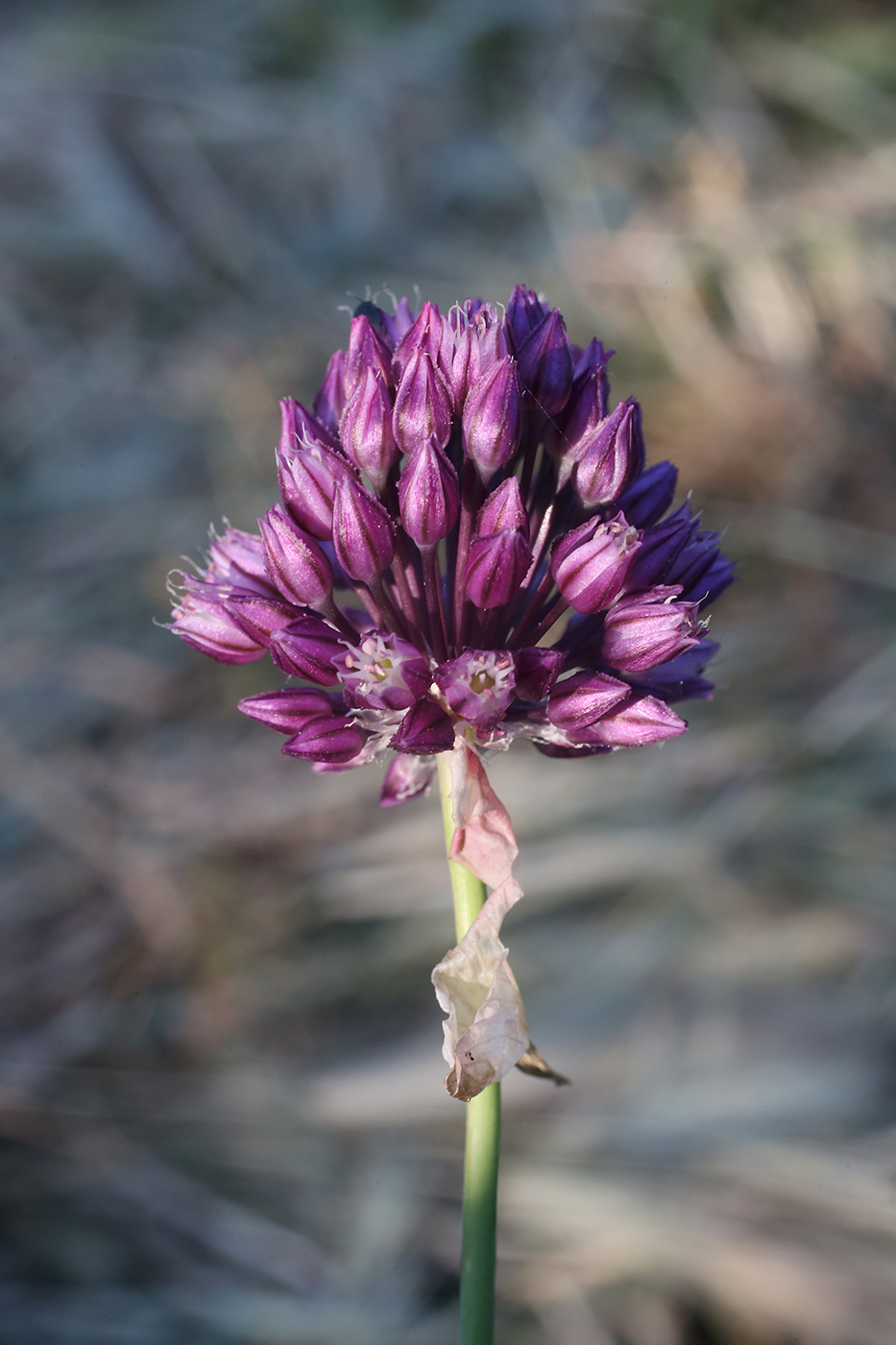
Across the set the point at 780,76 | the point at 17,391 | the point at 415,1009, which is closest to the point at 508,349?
the point at 415,1009

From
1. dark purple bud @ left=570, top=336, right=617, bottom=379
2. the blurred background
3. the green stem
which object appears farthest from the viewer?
the blurred background

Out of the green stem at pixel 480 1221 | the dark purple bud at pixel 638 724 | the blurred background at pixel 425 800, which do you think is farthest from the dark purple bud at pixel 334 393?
the blurred background at pixel 425 800

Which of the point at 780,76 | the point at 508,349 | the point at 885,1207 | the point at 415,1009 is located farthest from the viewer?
the point at 780,76

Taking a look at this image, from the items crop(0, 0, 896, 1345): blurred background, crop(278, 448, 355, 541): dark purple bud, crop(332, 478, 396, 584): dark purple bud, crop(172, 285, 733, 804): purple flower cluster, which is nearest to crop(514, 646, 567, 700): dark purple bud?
crop(172, 285, 733, 804): purple flower cluster

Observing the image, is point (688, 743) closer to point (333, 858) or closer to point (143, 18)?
point (333, 858)

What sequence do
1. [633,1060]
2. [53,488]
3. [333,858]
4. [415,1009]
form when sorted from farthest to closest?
[53,488]
[333,858]
[415,1009]
[633,1060]

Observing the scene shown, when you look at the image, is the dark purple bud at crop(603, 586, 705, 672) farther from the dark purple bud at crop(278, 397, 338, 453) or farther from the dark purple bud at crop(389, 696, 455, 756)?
the dark purple bud at crop(278, 397, 338, 453)
